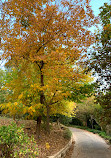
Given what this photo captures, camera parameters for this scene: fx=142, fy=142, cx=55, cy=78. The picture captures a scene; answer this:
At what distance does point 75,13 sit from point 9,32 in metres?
3.36

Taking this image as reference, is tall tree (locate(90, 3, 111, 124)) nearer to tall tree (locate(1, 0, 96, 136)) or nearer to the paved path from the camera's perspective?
tall tree (locate(1, 0, 96, 136))

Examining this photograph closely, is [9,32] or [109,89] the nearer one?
[9,32]

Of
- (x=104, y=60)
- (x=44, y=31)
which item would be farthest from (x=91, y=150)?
(x=44, y=31)

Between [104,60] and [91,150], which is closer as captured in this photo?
[104,60]

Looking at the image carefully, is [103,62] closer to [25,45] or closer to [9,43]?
[25,45]

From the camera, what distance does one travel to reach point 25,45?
7.00 metres

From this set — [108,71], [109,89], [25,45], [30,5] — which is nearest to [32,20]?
[30,5]

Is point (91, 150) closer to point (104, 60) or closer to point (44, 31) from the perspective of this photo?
point (104, 60)

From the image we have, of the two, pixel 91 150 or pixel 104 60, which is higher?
pixel 104 60

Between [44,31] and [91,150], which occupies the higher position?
[44,31]

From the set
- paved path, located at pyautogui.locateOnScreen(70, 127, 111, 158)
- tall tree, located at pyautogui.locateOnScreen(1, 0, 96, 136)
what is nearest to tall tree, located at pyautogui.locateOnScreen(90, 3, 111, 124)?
tall tree, located at pyautogui.locateOnScreen(1, 0, 96, 136)

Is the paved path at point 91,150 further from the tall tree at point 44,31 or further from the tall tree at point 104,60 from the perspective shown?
the tall tree at point 44,31

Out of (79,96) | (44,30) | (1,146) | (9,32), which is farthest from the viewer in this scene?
(79,96)

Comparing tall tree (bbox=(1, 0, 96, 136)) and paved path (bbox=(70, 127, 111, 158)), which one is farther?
paved path (bbox=(70, 127, 111, 158))
